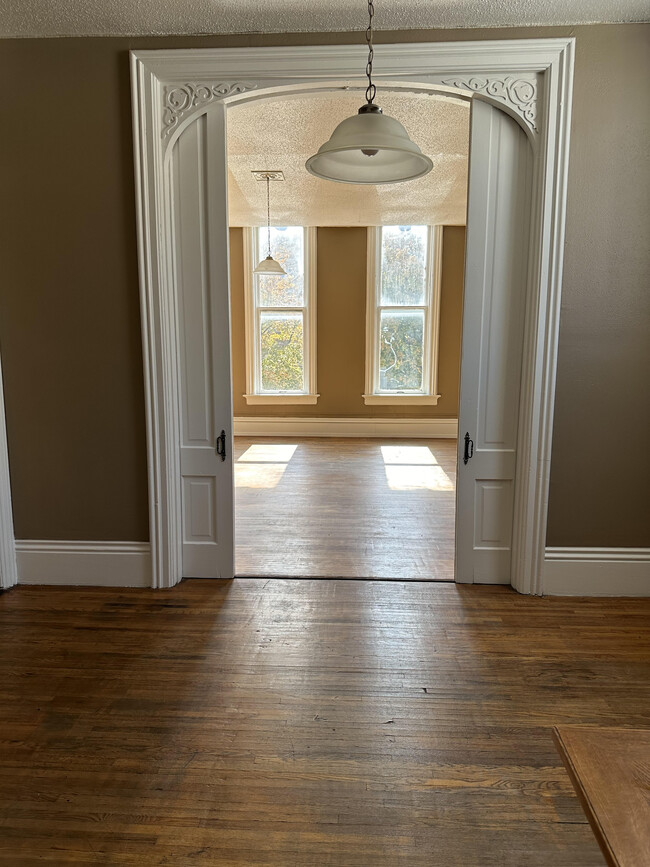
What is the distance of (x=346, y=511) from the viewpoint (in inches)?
193

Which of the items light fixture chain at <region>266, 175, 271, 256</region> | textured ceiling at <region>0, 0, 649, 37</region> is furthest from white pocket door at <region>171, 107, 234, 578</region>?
light fixture chain at <region>266, 175, 271, 256</region>

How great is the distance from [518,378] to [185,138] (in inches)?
88.5

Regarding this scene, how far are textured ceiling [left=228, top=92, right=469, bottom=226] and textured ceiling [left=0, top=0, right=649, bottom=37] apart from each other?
0.39m

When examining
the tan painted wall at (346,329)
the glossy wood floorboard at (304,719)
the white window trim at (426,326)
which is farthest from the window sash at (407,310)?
the glossy wood floorboard at (304,719)

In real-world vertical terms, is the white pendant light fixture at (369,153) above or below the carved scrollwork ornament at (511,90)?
below

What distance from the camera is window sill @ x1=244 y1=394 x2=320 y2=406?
28.6ft

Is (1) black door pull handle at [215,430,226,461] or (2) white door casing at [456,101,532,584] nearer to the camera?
(2) white door casing at [456,101,532,584]

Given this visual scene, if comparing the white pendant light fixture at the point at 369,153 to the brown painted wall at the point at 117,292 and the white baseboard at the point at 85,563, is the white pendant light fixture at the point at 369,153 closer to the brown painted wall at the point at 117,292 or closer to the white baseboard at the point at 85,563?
the brown painted wall at the point at 117,292

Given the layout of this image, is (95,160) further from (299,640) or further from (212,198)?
(299,640)

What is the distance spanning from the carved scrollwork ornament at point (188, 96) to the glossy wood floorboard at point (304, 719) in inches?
102

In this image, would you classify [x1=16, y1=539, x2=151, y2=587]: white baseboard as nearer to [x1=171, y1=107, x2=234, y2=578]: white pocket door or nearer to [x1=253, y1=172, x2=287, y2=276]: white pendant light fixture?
[x1=171, y1=107, x2=234, y2=578]: white pocket door

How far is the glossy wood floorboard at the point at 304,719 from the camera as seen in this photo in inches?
65.4

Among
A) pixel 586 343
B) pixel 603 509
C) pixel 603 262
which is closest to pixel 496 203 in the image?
pixel 603 262

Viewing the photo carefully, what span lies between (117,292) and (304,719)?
235cm
